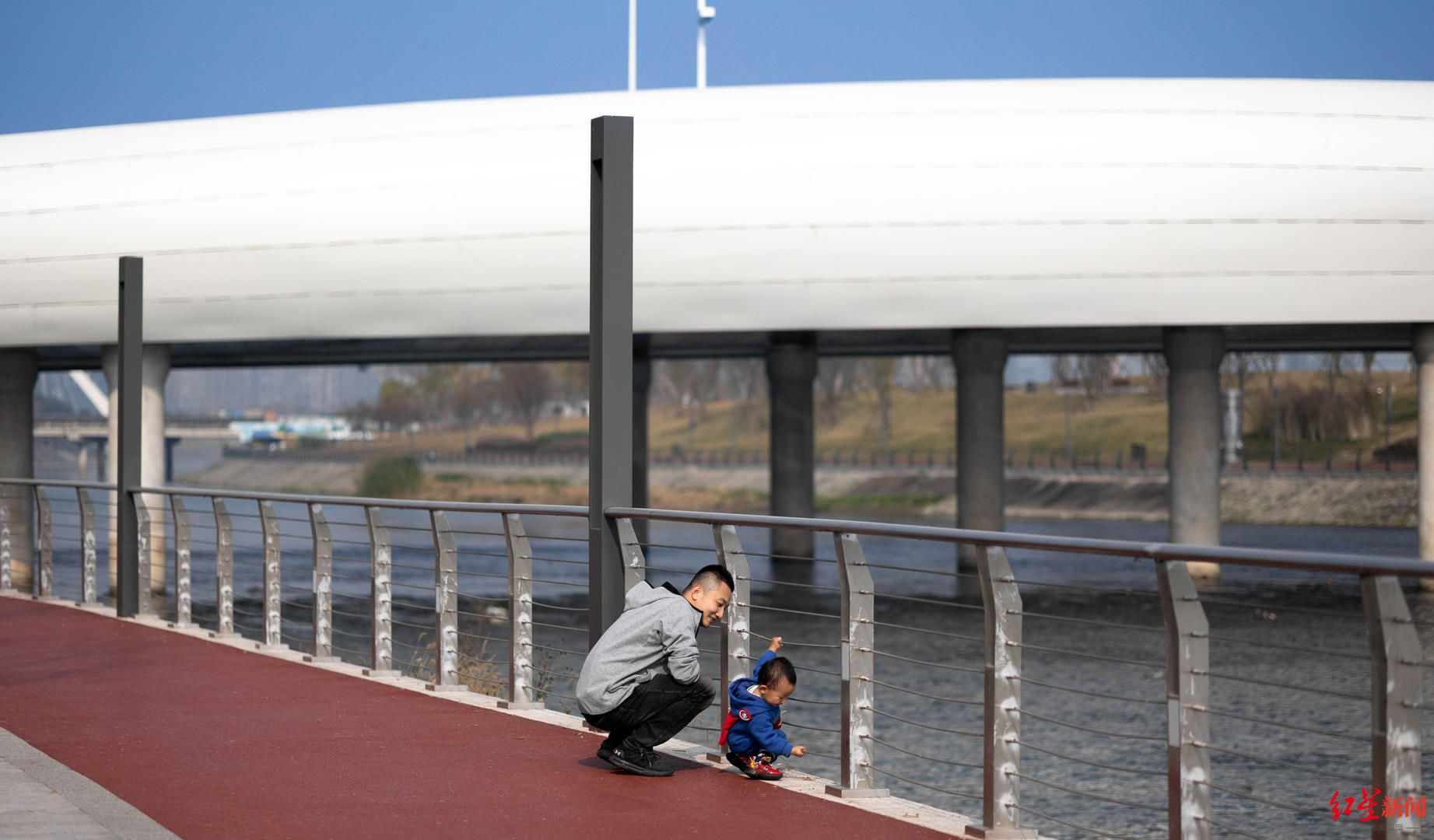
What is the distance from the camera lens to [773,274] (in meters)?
26.9

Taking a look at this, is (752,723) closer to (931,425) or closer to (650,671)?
(650,671)

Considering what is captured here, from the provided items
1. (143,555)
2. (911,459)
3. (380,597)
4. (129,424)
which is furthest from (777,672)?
(911,459)

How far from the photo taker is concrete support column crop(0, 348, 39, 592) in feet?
107

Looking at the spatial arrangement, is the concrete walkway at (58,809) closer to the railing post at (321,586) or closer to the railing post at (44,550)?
the railing post at (321,586)

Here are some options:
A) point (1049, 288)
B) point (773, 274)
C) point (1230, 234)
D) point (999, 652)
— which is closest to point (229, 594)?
point (999, 652)

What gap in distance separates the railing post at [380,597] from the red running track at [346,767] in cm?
36

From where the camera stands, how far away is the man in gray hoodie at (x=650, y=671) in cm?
628

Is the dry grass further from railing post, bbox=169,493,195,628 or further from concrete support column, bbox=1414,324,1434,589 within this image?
railing post, bbox=169,493,195,628

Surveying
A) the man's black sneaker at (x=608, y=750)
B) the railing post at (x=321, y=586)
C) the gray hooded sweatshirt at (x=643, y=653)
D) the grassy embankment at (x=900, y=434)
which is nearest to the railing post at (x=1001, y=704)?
the gray hooded sweatshirt at (x=643, y=653)

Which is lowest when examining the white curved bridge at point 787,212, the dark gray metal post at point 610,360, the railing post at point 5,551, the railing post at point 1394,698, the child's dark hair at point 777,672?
the railing post at point 5,551

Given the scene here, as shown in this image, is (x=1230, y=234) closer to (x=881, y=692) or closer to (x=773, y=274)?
(x=773, y=274)

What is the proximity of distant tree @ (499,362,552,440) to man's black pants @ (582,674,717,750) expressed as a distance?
119723 mm

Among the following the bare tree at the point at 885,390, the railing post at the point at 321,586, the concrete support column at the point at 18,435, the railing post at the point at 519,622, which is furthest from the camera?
the bare tree at the point at 885,390

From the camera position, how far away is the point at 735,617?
6.69m
